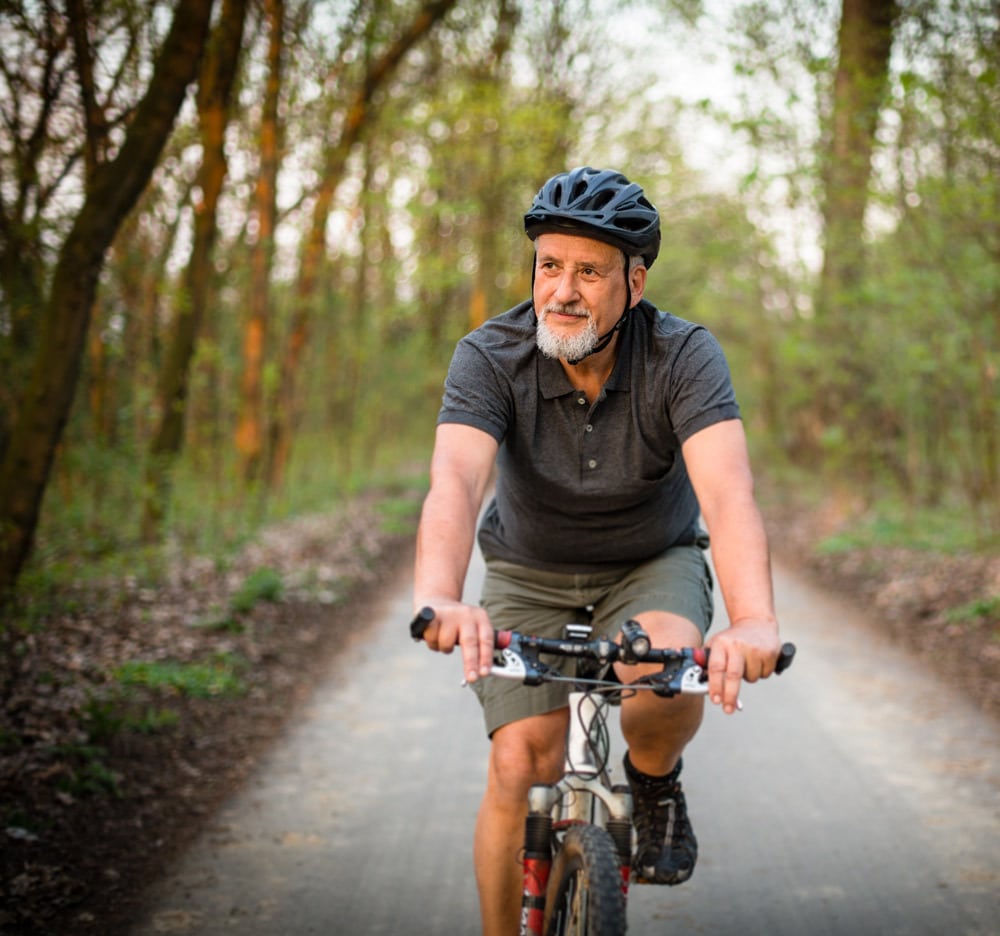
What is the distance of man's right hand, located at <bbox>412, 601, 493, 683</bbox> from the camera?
2479 millimetres

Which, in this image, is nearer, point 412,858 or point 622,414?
point 622,414

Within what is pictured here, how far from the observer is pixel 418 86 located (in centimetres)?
1805

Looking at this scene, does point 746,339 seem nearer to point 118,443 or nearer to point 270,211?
point 270,211

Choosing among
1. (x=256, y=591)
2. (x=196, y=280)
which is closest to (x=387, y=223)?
(x=196, y=280)

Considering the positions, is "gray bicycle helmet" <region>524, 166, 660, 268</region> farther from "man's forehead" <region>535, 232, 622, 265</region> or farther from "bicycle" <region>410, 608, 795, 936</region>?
"bicycle" <region>410, 608, 795, 936</region>

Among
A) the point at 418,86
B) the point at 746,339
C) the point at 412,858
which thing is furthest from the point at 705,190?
the point at 412,858

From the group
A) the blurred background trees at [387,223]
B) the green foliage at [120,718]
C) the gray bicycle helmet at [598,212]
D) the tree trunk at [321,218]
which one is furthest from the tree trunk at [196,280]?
the gray bicycle helmet at [598,212]

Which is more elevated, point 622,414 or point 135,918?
point 622,414

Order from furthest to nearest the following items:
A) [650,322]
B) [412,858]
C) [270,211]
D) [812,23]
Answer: [270,211] → [812,23] → [412,858] → [650,322]

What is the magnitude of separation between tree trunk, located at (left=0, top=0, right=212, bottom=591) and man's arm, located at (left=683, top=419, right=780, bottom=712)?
194 inches

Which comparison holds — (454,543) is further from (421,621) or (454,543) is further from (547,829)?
(547,829)

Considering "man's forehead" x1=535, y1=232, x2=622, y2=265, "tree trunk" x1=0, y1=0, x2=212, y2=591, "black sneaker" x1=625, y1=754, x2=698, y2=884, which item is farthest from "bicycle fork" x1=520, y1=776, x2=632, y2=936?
"tree trunk" x1=0, y1=0, x2=212, y2=591

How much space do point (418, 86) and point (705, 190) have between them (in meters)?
6.59

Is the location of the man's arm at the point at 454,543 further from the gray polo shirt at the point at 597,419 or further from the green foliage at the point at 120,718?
the green foliage at the point at 120,718
